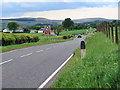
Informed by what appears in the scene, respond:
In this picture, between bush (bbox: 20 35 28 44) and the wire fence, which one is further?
bush (bbox: 20 35 28 44)

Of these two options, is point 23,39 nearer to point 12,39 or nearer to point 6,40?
point 12,39

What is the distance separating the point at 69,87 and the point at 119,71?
1753mm

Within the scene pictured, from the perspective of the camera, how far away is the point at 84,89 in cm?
606

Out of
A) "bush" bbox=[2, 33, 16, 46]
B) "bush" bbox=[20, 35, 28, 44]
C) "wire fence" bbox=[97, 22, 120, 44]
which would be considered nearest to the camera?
"wire fence" bbox=[97, 22, 120, 44]

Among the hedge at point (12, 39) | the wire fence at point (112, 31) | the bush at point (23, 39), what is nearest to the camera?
the wire fence at point (112, 31)

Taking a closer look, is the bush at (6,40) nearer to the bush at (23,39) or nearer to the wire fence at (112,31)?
the bush at (23,39)

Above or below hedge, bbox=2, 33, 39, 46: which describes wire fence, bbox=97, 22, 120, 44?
above

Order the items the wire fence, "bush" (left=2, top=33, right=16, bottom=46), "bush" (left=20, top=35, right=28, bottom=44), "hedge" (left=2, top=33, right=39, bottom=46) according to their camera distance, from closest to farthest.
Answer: the wire fence → "bush" (left=2, top=33, right=16, bottom=46) → "hedge" (left=2, top=33, right=39, bottom=46) → "bush" (left=20, top=35, right=28, bottom=44)

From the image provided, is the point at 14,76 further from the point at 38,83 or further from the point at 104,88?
the point at 104,88

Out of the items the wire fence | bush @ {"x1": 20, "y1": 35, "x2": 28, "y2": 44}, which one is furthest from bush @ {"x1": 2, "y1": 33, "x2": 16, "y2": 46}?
the wire fence

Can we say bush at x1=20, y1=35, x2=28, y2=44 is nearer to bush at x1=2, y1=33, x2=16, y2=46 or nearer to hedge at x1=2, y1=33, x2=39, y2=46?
hedge at x1=2, y1=33, x2=39, y2=46

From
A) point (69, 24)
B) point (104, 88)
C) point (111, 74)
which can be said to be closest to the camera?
point (104, 88)


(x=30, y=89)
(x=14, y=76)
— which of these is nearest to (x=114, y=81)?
(x=30, y=89)

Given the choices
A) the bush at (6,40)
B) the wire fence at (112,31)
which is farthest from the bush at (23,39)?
the wire fence at (112,31)
